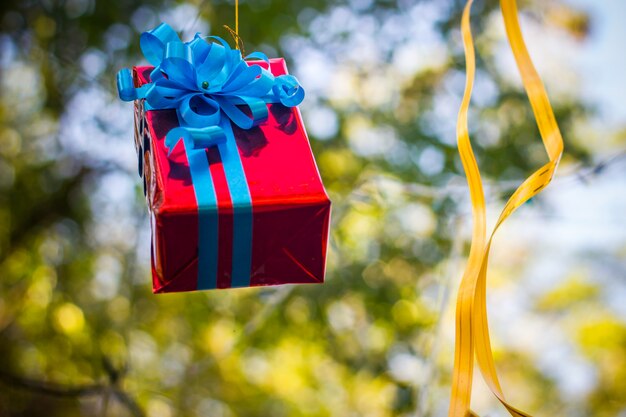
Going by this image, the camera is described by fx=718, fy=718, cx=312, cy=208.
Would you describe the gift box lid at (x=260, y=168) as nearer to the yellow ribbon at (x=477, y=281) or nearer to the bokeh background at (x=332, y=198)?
the yellow ribbon at (x=477, y=281)

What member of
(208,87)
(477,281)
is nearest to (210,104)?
(208,87)

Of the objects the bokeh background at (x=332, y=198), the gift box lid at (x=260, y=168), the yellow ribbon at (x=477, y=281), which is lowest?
the bokeh background at (x=332, y=198)

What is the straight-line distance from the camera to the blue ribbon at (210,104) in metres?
0.55

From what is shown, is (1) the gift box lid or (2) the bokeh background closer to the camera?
(1) the gift box lid

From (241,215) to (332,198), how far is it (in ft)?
5.21

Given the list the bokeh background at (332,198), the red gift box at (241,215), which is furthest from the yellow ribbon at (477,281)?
the bokeh background at (332,198)

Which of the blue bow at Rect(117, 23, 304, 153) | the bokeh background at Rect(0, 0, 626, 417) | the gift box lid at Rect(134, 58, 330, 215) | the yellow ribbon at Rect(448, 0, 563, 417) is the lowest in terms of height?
the bokeh background at Rect(0, 0, 626, 417)

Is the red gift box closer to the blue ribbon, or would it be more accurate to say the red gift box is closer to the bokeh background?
the blue ribbon

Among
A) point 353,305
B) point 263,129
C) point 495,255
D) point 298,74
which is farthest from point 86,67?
point 263,129

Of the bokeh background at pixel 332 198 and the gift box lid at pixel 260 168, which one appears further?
the bokeh background at pixel 332 198

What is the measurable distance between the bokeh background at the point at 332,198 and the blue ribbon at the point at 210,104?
4.56 feet

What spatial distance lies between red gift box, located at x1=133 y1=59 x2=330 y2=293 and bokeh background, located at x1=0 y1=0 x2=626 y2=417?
141cm

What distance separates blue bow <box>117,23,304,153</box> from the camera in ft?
1.99

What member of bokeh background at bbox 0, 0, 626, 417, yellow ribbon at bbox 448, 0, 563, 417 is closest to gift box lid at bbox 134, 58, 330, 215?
yellow ribbon at bbox 448, 0, 563, 417
